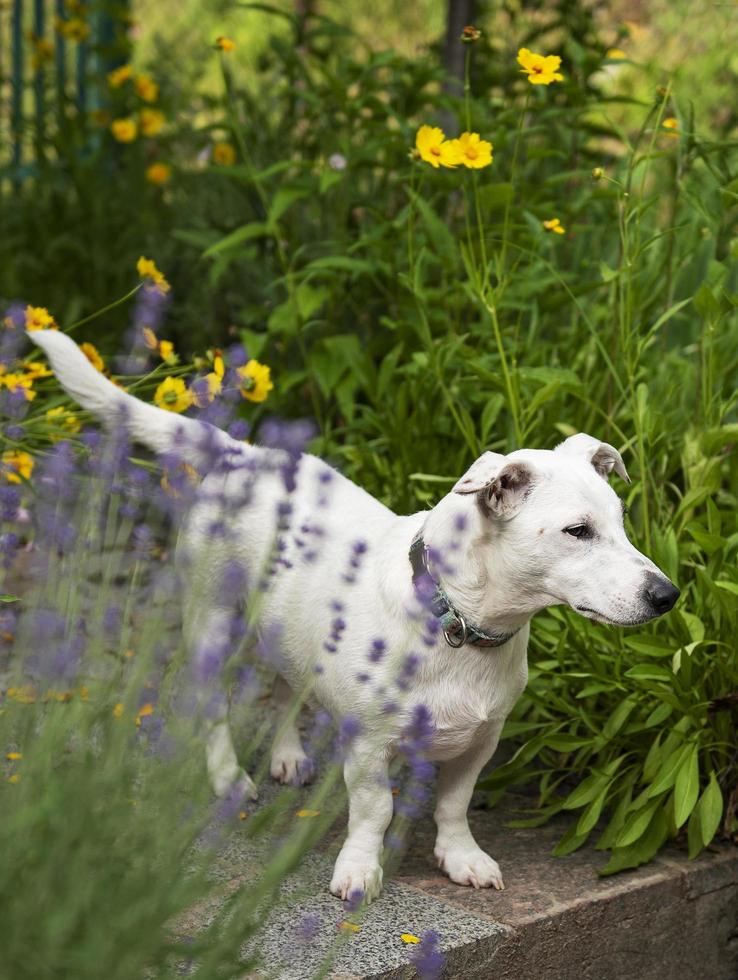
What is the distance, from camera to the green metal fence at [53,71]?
575 centimetres

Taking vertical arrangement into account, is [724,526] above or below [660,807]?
above

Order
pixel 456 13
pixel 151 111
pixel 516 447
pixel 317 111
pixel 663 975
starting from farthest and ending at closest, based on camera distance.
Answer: pixel 151 111, pixel 456 13, pixel 317 111, pixel 516 447, pixel 663 975

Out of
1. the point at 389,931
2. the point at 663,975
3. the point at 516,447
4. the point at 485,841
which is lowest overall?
the point at 663,975

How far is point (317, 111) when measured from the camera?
14.3 feet

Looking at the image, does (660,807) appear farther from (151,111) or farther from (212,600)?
(151,111)

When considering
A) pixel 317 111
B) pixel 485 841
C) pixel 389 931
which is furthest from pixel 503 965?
pixel 317 111

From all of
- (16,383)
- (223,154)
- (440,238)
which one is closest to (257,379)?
(16,383)

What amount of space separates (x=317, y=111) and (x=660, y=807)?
2625 mm

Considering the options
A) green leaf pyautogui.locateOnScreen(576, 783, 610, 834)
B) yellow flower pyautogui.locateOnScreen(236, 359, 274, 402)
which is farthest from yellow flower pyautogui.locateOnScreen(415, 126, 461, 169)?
green leaf pyautogui.locateOnScreen(576, 783, 610, 834)

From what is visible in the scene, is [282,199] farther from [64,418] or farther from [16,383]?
[16,383]

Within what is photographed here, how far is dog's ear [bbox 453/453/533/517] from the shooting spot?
226 cm

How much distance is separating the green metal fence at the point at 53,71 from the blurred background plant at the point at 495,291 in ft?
0.14

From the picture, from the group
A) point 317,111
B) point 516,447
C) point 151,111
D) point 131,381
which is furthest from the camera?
point 151,111

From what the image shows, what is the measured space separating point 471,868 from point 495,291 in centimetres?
132
